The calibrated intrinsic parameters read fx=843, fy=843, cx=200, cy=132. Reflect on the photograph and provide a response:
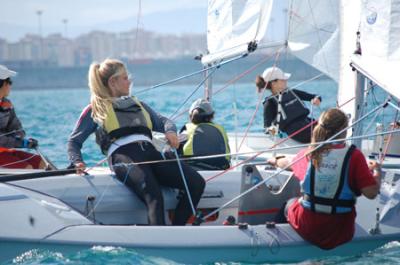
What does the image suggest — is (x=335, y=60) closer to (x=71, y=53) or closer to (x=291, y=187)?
(x=291, y=187)

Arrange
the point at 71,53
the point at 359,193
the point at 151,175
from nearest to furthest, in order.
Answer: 1. the point at 359,193
2. the point at 151,175
3. the point at 71,53

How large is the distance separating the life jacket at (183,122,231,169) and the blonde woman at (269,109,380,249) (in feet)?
4.63

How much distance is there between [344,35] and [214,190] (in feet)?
5.29

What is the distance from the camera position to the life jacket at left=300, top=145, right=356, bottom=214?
14.8 ft

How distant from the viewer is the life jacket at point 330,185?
4.52m

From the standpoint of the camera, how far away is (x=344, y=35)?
6285 millimetres

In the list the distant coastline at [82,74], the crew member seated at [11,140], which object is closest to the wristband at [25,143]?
the crew member seated at [11,140]

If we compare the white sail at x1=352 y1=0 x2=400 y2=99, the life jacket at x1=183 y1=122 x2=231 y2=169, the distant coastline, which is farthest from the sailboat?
the distant coastline

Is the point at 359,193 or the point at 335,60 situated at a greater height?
the point at 335,60

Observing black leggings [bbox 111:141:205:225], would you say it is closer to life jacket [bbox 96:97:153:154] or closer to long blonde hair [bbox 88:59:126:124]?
life jacket [bbox 96:97:153:154]

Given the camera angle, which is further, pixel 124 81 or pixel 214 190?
pixel 214 190

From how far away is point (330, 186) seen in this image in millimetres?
4578

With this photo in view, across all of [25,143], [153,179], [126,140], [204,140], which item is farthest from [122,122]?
[25,143]

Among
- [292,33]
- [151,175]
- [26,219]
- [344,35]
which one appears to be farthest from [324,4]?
[26,219]
